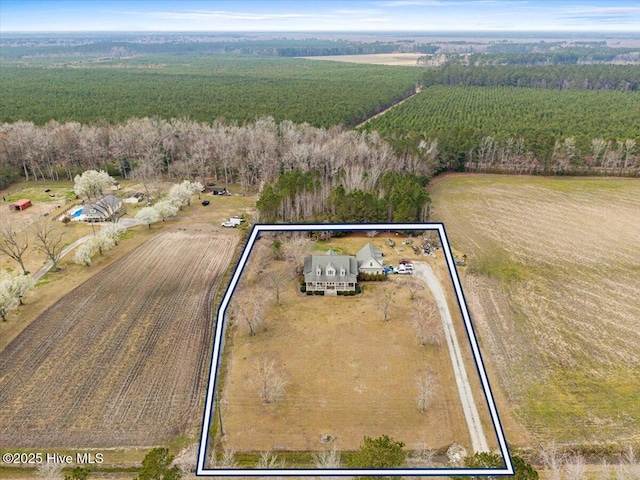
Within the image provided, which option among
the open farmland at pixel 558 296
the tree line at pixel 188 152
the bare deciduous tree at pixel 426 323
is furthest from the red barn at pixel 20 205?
the open farmland at pixel 558 296

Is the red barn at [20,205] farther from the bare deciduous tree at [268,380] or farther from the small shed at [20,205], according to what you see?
the bare deciduous tree at [268,380]

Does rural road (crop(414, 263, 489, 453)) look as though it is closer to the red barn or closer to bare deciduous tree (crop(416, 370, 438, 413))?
bare deciduous tree (crop(416, 370, 438, 413))

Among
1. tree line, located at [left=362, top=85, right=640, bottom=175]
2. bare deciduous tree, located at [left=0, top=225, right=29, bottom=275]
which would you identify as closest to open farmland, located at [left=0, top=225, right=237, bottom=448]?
bare deciduous tree, located at [left=0, top=225, right=29, bottom=275]

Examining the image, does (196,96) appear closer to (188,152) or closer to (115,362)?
(188,152)

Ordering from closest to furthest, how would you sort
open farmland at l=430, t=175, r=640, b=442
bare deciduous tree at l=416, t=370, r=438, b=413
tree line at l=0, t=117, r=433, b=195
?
bare deciduous tree at l=416, t=370, r=438, b=413
open farmland at l=430, t=175, r=640, b=442
tree line at l=0, t=117, r=433, b=195

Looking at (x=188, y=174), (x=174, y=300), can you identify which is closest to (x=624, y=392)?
(x=174, y=300)
